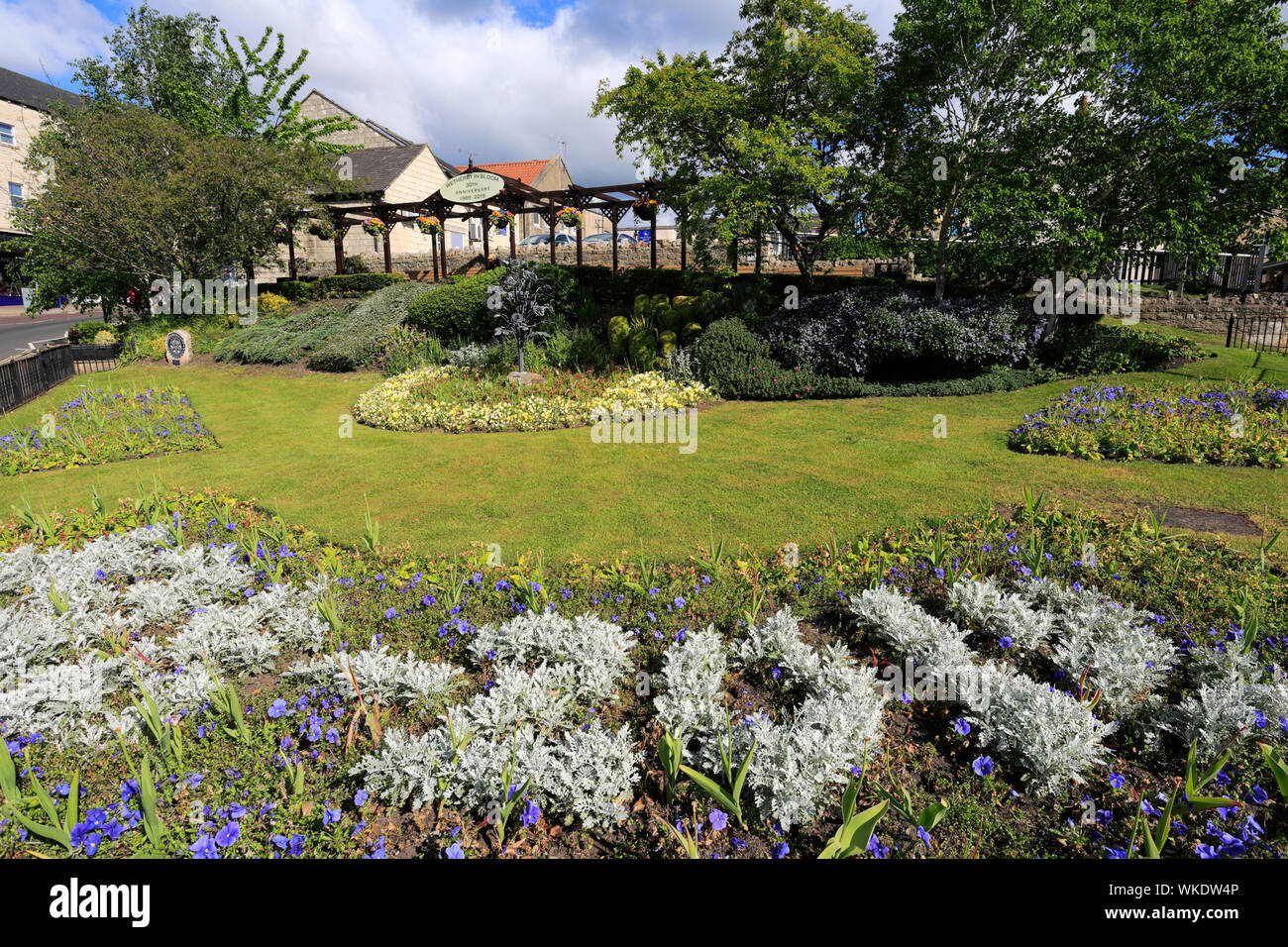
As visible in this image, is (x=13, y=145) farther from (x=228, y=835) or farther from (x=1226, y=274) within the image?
(x=1226, y=274)

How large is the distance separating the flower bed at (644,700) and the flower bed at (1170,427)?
3083 millimetres

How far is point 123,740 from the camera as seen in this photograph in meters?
3.20

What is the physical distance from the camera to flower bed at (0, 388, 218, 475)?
340 inches

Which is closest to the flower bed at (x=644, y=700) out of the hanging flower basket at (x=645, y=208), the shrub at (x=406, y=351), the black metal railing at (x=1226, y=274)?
the shrub at (x=406, y=351)

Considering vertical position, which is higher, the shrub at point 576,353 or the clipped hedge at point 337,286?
the clipped hedge at point 337,286

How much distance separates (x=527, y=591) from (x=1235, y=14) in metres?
14.7

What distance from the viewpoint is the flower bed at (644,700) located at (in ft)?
9.10

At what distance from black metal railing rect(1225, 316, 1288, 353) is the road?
33406mm

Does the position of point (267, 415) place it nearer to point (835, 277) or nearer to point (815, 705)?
point (815, 705)

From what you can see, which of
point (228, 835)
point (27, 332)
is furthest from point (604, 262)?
point (228, 835)

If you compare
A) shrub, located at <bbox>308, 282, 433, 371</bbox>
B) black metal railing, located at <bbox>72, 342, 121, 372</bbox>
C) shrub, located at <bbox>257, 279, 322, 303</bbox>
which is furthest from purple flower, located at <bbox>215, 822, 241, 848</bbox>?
shrub, located at <bbox>257, 279, 322, 303</bbox>

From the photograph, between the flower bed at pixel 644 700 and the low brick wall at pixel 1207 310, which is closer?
the flower bed at pixel 644 700

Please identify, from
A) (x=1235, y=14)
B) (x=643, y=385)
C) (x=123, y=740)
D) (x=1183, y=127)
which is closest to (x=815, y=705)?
(x=123, y=740)

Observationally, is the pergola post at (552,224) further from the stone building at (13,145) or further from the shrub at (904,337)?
the stone building at (13,145)
